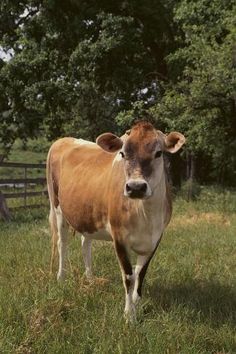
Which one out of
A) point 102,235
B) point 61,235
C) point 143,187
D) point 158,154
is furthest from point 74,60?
point 143,187

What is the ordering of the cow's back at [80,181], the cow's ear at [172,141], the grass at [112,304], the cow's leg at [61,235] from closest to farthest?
the grass at [112,304] → the cow's ear at [172,141] → the cow's back at [80,181] → the cow's leg at [61,235]

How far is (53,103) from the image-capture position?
1830cm

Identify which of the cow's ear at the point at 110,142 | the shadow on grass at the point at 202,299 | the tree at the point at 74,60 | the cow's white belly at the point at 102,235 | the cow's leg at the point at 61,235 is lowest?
the shadow on grass at the point at 202,299

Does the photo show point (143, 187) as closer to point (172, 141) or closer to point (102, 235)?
point (172, 141)

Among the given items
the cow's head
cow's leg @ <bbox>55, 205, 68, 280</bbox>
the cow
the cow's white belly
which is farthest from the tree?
the cow's head

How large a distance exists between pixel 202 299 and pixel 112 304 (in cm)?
113

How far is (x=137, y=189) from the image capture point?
447 cm

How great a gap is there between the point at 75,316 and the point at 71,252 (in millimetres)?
3139

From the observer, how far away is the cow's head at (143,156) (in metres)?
4.51

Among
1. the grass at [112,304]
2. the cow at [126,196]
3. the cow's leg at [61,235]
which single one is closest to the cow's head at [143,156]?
the cow at [126,196]

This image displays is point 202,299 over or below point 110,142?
below

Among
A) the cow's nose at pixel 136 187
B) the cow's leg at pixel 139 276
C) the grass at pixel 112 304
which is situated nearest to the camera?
the grass at pixel 112 304

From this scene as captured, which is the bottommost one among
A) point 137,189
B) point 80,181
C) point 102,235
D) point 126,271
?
point 126,271

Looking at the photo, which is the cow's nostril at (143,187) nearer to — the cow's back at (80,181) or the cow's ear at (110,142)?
the cow's ear at (110,142)
